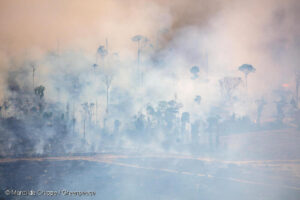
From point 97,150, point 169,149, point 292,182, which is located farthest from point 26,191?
point 292,182

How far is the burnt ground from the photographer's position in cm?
1180

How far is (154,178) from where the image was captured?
43.7 feet

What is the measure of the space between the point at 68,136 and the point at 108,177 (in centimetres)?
645

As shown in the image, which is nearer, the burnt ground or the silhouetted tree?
the burnt ground

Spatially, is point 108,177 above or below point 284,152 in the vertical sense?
below

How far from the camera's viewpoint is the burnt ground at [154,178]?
38.7 ft

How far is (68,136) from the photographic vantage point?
59.4 ft

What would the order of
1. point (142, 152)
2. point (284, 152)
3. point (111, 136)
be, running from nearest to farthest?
point (284, 152), point (142, 152), point (111, 136)

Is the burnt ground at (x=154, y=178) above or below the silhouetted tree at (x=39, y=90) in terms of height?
below

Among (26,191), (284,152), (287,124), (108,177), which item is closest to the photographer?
(26,191)

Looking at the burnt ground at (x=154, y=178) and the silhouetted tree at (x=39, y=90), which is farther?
the silhouetted tree at (x=39, y=90)

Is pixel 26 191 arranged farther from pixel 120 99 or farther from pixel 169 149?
pixel 169 149

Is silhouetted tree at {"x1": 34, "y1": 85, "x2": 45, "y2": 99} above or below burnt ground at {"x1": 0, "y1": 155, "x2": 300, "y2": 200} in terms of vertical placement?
above

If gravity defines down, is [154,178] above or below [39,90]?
below
